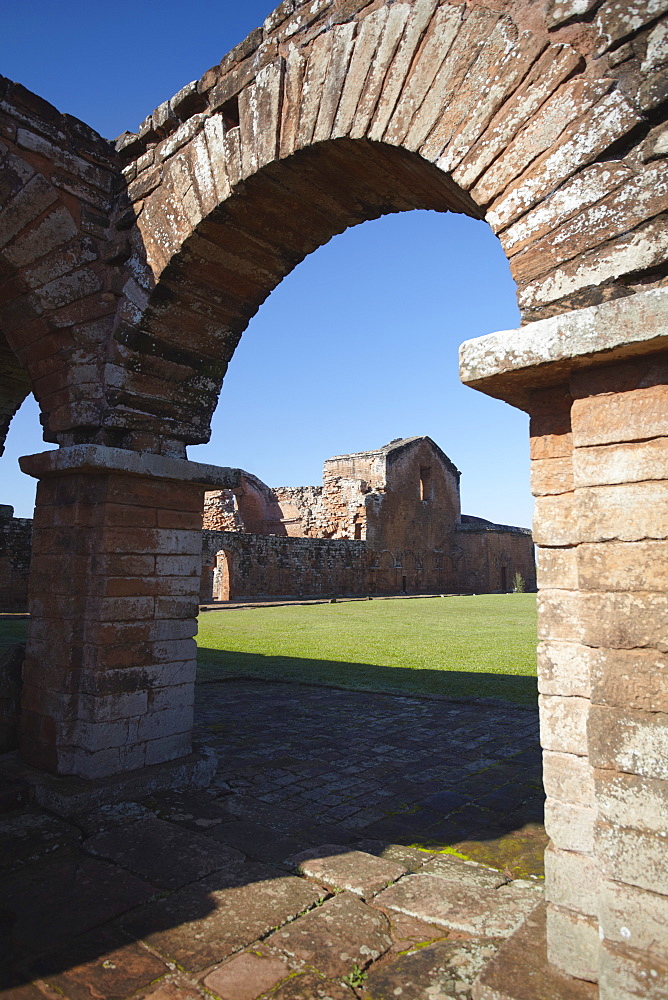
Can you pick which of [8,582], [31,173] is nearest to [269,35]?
[31,173]

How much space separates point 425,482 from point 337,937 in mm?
30750

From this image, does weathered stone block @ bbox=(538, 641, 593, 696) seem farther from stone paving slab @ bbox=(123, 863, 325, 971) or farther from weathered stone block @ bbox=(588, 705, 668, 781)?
stone paving slab @ bbox=(123, 863, 325, 971)

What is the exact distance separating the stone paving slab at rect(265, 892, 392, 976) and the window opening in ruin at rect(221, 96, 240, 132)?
4.13m

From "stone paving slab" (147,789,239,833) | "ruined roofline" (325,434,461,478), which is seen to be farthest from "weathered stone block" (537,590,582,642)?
"ruined roofline" (325,434,461,478)

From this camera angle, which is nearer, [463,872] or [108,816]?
[463,872]

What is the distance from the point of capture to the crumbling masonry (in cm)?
202

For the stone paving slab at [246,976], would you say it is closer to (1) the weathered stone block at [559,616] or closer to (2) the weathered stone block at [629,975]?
(2) the weathered stone block at [629,975]

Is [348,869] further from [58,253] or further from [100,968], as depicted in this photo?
[58,253]

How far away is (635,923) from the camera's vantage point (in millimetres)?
1882

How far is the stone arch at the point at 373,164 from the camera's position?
7.35ft

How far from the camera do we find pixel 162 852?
3.27 m

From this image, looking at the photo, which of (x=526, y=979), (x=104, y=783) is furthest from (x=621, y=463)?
(x=104, y=783)

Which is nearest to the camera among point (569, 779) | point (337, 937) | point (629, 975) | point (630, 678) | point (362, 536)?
point (629, 975)

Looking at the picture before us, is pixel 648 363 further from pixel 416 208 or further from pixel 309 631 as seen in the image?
pixel 309 631
